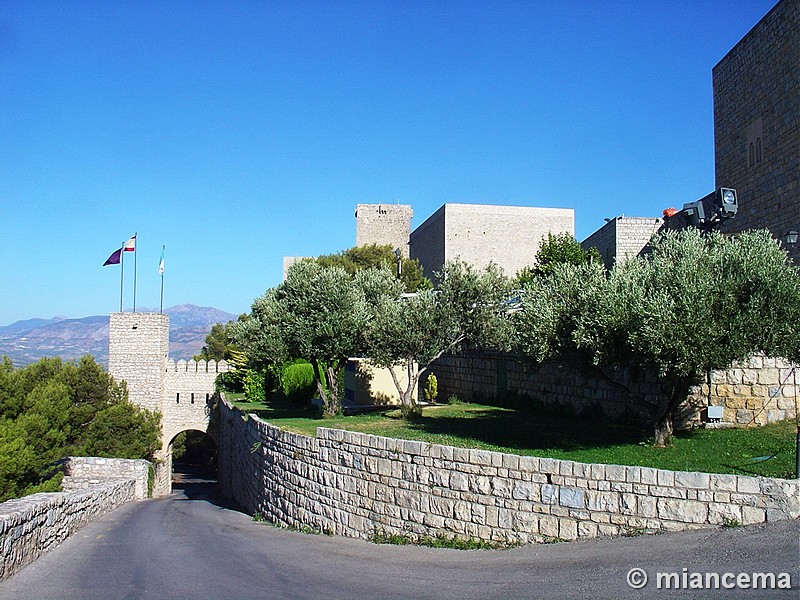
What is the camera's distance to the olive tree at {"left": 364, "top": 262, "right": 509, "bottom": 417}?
15656 millimetres

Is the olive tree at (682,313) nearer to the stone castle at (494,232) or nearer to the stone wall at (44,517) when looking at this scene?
the stone wall at (44,517)

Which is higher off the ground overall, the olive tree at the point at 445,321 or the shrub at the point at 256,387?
the olive tree at the point at 445,321

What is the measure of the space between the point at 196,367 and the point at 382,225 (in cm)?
2655

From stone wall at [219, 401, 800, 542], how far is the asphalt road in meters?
0.24

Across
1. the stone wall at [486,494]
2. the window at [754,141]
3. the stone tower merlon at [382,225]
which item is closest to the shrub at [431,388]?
the stone wall at [486,494]

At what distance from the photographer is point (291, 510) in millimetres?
12695

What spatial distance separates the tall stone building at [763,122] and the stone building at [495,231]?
19.0m

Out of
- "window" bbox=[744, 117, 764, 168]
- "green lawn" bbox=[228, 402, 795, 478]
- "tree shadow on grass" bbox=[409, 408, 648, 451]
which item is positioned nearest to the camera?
"green lawn" bbox=[228, 402, 795, 478]

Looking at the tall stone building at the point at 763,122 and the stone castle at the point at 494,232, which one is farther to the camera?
the stone castle at the point at 494,232

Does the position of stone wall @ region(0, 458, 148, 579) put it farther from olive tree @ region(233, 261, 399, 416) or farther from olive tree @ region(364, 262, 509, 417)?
olive tree @ region(364, 262, 509, 417)

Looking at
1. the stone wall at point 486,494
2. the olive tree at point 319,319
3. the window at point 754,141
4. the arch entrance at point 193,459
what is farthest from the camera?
the arch entrance at point 193,459

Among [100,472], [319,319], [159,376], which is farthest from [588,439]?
[159,376]

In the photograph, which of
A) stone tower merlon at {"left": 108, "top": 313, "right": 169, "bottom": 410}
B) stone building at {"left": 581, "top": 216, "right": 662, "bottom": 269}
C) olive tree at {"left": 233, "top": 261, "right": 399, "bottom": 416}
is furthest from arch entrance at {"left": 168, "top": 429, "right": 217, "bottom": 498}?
stone building at {"left": 581, "top": 216, "right": 662, "bottom": 269}

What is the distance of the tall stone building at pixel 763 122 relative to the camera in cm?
1572
